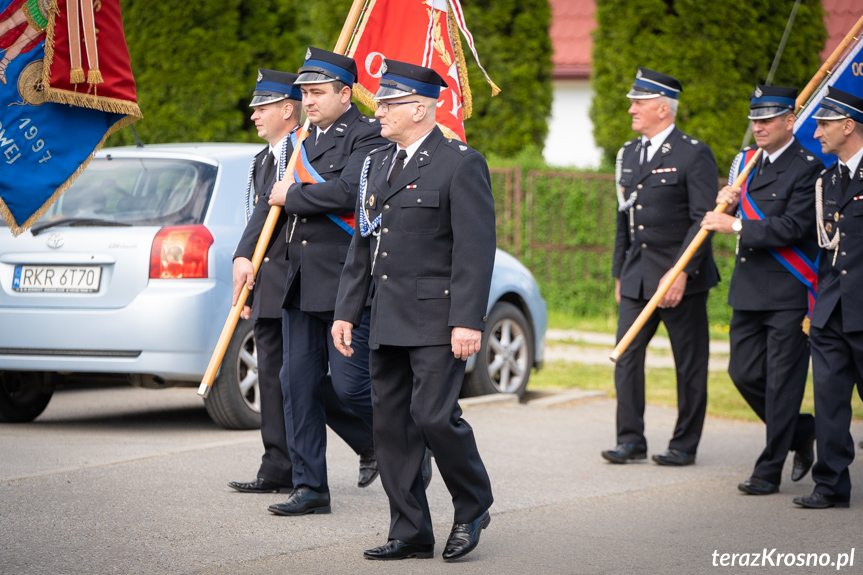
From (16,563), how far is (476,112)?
546 inches

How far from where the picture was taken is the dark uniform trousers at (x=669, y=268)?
7.30m

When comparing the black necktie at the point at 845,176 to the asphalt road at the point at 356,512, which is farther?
the black necktie at the point at 845,176

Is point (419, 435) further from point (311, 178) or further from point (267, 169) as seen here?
point (267, 169)

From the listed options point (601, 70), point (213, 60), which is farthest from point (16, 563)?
point (601, 70)

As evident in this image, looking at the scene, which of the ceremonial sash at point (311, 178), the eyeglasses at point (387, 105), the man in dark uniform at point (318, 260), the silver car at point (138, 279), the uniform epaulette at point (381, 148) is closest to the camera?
the eyeglasses at point (387, 105)

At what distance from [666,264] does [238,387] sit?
2.79 m

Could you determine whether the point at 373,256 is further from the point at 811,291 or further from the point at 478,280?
the point at 811,291

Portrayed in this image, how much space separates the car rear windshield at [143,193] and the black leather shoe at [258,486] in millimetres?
1958

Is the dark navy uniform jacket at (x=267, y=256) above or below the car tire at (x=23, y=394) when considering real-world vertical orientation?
above

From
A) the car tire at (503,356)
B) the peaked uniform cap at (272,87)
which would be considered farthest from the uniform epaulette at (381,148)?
the car tire at (503,356)

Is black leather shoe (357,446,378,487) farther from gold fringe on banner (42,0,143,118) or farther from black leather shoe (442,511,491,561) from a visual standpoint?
gold fringe on banner (42,0,143,118)

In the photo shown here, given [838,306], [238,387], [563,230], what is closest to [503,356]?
[238,387]

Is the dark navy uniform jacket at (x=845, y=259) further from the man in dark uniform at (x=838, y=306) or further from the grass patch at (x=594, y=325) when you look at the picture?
the grass patch at (x=594, y=325)

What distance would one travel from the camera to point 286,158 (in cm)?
604
